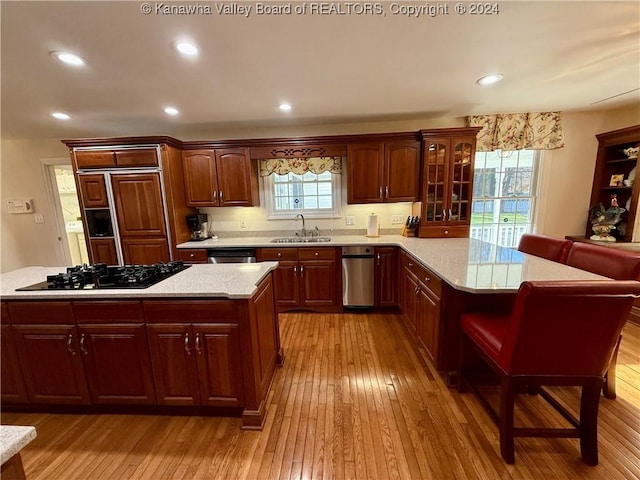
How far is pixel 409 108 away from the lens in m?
2.91

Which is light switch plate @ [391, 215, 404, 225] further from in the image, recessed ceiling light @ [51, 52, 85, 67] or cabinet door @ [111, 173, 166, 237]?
recessed ceiling light @ [51, 52, 85, 67]

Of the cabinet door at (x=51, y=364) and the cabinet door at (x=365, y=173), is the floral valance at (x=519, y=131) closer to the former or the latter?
the cabinet door at (x=365, y=173)

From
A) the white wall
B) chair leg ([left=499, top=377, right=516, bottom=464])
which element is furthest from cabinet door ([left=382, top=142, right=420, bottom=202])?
chair leg ([left=499, top=377, right=516, bottom=464])

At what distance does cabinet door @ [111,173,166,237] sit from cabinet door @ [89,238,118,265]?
0.71 feet

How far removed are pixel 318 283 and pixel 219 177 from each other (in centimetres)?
185

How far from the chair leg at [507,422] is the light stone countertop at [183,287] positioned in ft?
4.77

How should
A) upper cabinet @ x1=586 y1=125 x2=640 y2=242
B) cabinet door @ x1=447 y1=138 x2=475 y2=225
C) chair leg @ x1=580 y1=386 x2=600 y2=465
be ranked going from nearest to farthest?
chair leg @ x1=580 y1=386 x2=600 y2=465
upper cabinet @ x1=586 y1=125 x2=640 y2=242
cabinet door @ x1=447 y1=138 x2=475 y2=225

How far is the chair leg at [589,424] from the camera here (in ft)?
4.35

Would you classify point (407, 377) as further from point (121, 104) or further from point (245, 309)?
point (121, 104)

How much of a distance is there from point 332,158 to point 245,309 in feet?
8.16

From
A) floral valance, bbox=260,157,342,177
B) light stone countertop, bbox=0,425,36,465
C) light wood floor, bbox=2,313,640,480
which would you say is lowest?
light wood floor, bbox=2,313,640,480

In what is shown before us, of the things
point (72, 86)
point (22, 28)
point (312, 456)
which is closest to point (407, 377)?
point (312, 456)

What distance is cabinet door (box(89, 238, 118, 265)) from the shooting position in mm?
3234

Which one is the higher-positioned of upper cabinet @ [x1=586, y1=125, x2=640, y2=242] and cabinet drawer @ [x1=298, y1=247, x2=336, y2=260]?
upper cabinet @ [x1=586, y1=125, x2=640, y2=242]
